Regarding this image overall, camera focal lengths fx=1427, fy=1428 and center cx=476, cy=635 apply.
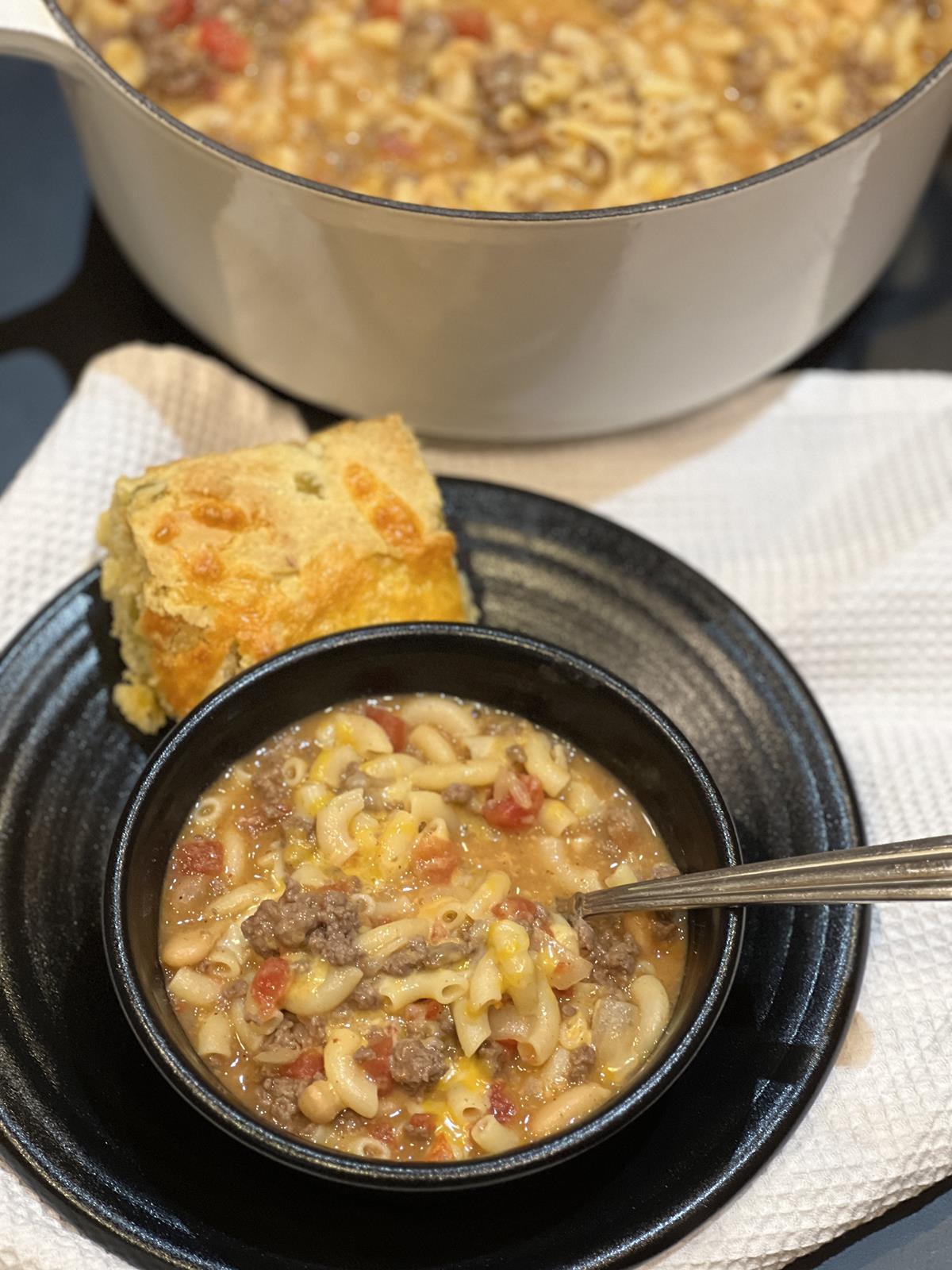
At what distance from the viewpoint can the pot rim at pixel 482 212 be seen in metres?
2.02

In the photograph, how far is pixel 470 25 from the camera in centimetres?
284

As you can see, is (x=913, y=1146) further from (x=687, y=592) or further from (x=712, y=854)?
(x=687, y=592)

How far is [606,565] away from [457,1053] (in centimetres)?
87

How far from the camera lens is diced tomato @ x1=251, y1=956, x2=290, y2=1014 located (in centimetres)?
174

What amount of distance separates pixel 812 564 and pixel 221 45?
4.97 feet

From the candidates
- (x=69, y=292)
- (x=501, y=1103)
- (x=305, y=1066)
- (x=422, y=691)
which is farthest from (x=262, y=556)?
(x=69, y=292)

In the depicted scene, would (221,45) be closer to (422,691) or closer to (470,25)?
(470,25)

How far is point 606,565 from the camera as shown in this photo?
2.29m

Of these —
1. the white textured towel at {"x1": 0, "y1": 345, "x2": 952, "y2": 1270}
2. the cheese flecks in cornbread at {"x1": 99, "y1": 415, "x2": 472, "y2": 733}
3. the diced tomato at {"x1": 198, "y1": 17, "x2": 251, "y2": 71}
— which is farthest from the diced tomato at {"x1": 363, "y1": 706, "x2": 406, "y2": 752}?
the diced tomato at {"x1": 198, "y1": 17, "x2": 251, "y2": 71}

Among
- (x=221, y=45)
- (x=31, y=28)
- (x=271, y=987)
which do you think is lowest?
(x=271, y=987)

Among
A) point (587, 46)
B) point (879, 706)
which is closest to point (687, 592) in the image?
point (879, 706)

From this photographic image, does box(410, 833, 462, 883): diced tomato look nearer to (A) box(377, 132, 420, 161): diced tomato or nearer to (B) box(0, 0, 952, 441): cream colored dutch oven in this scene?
(B) box(0, 0, 952, 441): cream colored dutch oven

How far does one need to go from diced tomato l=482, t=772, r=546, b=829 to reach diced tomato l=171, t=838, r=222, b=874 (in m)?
0.36

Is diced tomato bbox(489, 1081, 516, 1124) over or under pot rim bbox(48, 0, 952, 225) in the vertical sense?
under
